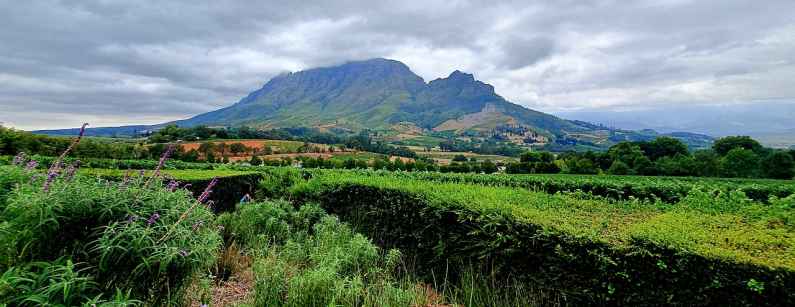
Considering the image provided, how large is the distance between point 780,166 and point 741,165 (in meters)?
3.18

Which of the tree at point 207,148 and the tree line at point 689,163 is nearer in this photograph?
the tree line at point 689,163

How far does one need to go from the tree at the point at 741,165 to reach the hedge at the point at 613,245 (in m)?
51.3

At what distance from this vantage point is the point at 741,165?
4156 centimetres

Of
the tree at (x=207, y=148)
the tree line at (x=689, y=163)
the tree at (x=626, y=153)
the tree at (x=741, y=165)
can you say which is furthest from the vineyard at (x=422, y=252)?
the tree at (x=207, y=148)

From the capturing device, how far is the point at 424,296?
414 centimetres

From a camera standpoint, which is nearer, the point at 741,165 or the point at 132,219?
the point at 132,219

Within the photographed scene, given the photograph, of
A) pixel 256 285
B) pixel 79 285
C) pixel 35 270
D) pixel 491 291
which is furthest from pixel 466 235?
pixel 35 270

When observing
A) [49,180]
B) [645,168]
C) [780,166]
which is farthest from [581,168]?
[49,180]

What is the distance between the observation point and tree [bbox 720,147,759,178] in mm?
41219

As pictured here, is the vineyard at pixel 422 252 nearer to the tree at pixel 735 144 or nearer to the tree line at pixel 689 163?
the tree line at pixel 689 163

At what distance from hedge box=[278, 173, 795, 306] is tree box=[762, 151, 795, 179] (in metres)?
51.3

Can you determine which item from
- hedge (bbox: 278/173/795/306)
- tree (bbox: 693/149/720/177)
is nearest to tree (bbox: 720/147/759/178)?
Answer: tree (bbox: 693/149/720/177)

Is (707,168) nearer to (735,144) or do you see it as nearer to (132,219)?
(735,144)

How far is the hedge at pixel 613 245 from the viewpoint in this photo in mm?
2520
